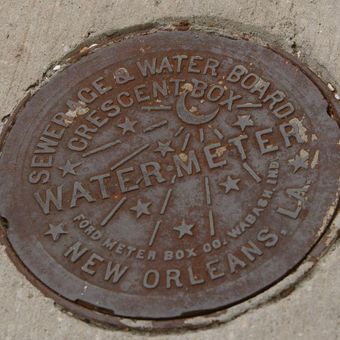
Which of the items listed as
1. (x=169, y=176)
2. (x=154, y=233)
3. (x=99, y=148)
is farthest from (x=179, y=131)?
(x=154, y=233)

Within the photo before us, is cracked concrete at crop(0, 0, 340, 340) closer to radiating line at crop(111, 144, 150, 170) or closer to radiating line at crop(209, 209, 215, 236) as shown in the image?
radiating line at crop(209, 209, 215, 236)

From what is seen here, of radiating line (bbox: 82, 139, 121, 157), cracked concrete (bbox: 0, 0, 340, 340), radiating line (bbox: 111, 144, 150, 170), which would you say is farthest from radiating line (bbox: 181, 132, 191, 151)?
cracked concrete (bbox: 0, 0, 340, 340)

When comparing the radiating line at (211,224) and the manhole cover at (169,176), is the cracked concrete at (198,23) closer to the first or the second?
the manhole cover at (169,176)

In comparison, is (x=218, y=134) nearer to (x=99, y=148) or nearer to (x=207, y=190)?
(x=207, y=190)

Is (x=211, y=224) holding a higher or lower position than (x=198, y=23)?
lower

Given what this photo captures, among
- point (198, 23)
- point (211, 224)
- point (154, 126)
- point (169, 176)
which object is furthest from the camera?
point (198, 23)

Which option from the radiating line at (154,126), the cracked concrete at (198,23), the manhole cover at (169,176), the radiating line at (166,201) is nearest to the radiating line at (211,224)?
the manhole cover at (169,176)

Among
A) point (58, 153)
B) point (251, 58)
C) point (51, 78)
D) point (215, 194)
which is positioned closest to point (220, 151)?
point (215, 194)
